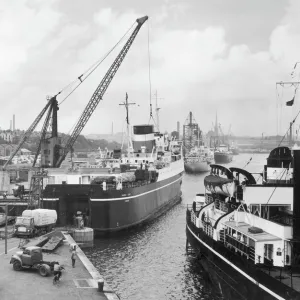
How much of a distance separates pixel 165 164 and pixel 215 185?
3805cm

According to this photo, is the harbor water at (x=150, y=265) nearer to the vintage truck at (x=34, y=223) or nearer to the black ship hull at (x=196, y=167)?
the vintage truck at (x=34, y=223)

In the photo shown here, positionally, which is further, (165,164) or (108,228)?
(165,164)

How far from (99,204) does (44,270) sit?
20126 mm

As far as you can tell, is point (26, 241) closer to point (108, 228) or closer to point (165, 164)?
point (108, 228)

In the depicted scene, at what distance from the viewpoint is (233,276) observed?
2495 centimetres

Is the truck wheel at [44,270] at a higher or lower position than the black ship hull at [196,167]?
higher

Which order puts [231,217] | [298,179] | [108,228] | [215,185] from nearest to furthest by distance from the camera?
1. [298,179]
2. [231,217]
3. [215,185]
4. [108,228]

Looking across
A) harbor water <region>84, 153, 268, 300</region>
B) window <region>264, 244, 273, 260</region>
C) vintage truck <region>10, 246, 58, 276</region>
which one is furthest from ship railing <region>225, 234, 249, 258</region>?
vintage truck <region>10, 246, 58, 276</region>

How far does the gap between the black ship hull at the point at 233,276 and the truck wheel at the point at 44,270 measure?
1078cm

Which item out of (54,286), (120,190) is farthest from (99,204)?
(54,286)

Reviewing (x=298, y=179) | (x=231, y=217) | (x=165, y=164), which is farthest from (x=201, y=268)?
(x=165, y=164)

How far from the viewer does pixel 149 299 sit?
28203 millimetres

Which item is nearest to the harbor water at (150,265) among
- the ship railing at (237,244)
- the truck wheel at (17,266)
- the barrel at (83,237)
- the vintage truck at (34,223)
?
the barrel at (83,237)

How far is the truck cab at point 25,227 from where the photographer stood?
120 ft
